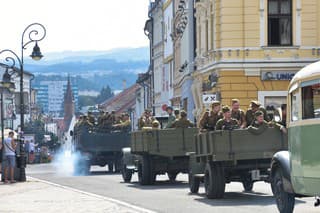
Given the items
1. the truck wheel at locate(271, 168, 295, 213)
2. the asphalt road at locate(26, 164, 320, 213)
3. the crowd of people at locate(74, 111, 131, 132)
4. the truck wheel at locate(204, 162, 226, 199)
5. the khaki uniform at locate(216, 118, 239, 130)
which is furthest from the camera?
the crowd of people at locate(74, 111, 131, 132)

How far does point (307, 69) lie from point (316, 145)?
125cm

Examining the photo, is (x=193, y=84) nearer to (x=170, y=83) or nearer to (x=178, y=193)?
(x=170, y=83)

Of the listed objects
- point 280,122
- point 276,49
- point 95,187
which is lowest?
point 95,187

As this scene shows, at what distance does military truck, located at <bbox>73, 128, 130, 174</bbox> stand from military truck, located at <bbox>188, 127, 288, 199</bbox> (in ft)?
50.6

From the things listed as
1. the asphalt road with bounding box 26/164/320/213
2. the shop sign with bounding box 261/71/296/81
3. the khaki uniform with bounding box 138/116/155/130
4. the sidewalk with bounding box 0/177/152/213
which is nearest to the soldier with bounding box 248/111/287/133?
the asphalt road with bounding box 26/164/320/213

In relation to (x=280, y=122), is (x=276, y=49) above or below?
above

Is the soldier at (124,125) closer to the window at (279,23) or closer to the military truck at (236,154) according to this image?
the window at (279,23)

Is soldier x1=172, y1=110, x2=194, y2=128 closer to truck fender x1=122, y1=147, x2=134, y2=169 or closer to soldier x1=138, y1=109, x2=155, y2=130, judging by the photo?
soldier x1=138, y1=109, x2=155, y2=130

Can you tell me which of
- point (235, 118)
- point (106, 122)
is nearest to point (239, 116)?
point (235, 118)

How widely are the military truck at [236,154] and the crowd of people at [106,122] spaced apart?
15633mm

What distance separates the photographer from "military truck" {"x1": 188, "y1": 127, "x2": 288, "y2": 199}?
62.2 ft

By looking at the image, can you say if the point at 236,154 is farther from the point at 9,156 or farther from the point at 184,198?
the point at 9,156

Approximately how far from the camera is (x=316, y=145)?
13391mm

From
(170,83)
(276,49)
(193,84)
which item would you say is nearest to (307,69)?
(276,49)
